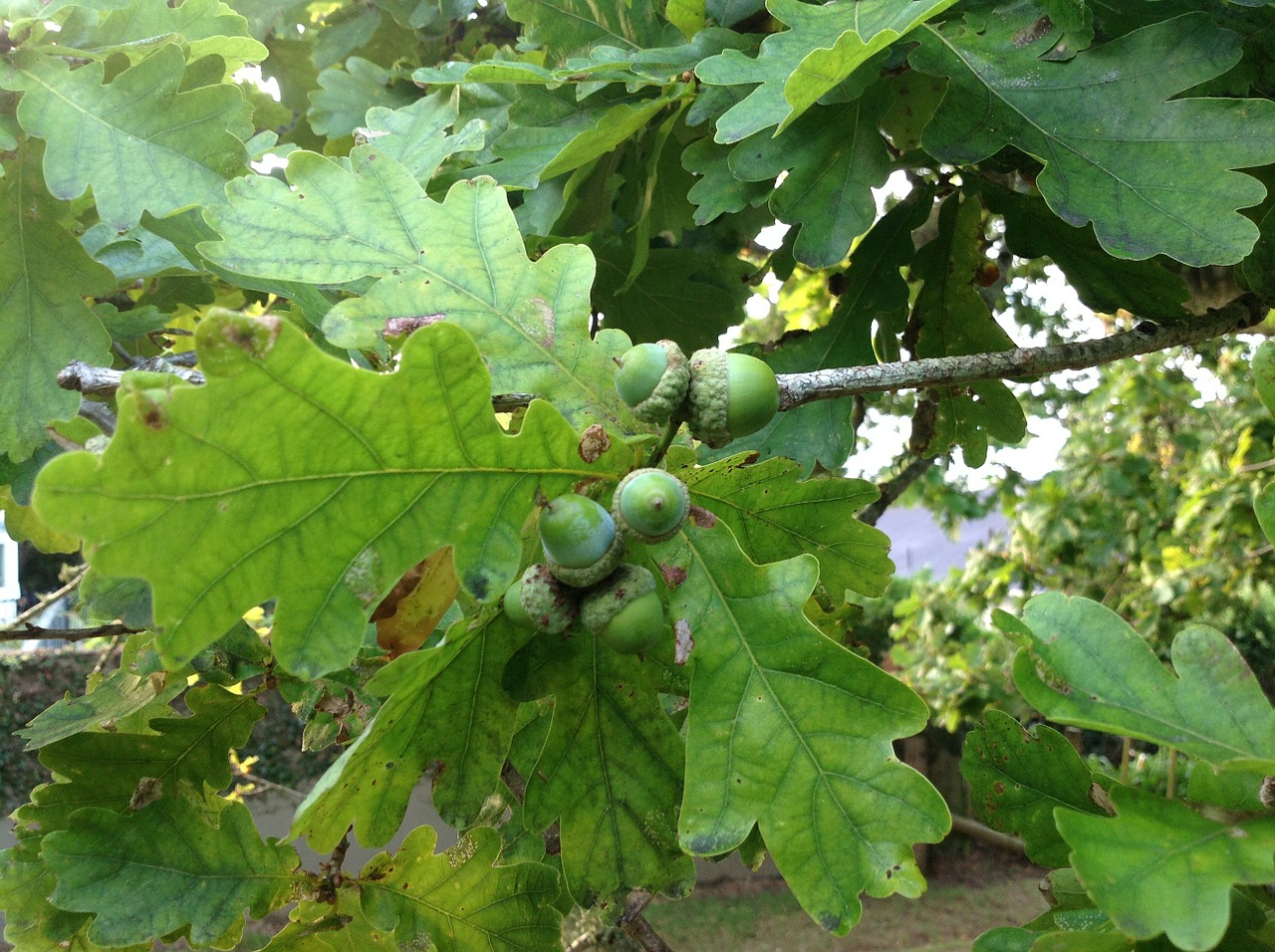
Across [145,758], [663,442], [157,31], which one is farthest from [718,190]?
[145,758]

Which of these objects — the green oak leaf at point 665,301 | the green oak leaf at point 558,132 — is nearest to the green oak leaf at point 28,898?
the green oak leaf at point 558,132

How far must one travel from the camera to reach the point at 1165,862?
864 millimetres

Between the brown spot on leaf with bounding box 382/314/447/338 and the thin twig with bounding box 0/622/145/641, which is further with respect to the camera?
the thin twig with bounding box 0/622/145/641

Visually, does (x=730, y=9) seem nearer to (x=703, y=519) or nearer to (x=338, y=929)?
(x=703, y=519)

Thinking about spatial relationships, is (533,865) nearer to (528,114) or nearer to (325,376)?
(325,376)

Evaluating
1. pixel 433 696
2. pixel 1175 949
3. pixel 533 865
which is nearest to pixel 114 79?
pixel 433 696

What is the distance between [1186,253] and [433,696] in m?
1.07

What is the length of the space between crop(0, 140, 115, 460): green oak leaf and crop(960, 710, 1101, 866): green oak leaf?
1.42 m

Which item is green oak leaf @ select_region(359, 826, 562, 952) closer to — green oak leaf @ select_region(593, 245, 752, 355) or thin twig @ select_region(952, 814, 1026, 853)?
thin twig @ select_region(952, 814, 1026, 853)

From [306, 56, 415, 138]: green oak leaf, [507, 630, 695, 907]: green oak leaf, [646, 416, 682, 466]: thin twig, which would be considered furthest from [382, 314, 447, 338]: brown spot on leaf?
[306, 56, 415, 138]: green oak leaf

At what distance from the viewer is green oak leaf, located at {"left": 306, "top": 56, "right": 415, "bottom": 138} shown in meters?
2.29

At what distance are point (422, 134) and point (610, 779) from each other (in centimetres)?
95

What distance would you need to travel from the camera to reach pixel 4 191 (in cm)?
157

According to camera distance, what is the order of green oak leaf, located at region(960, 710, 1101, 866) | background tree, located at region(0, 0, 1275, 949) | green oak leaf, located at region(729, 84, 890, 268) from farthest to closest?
green oak leaf, located at region(729, 84, 890, 268) < green oak leaf, located at region(960, 710, 1101, 866) < background tree, located at region(0, 0, 1275, 949)
